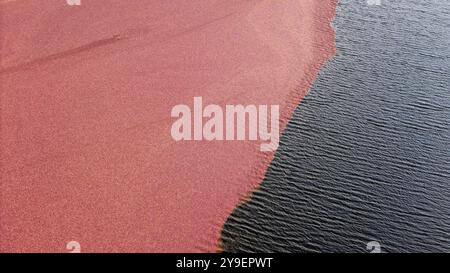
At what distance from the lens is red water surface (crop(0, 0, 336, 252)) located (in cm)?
767

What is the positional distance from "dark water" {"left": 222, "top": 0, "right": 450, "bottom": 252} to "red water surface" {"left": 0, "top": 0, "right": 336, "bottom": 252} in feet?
1.70

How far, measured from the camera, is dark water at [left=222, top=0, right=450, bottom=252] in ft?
25.9

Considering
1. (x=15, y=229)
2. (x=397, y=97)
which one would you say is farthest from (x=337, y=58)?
(x=15, y=229)

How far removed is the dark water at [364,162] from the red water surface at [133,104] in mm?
518

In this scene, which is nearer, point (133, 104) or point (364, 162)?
point (364, 162)

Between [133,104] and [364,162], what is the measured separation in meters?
5.08

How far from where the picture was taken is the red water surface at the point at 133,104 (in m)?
7.67

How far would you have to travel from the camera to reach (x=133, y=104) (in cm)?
1053

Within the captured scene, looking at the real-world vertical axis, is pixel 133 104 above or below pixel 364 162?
above

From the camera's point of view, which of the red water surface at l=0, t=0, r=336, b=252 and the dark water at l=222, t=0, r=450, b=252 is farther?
the dark water at l=222, t=0, r=450, b=252

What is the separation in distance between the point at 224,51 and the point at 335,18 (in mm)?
4955

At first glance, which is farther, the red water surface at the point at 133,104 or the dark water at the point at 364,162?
the dark water at the point at 364,162

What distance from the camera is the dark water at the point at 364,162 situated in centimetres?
790

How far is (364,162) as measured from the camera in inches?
378
